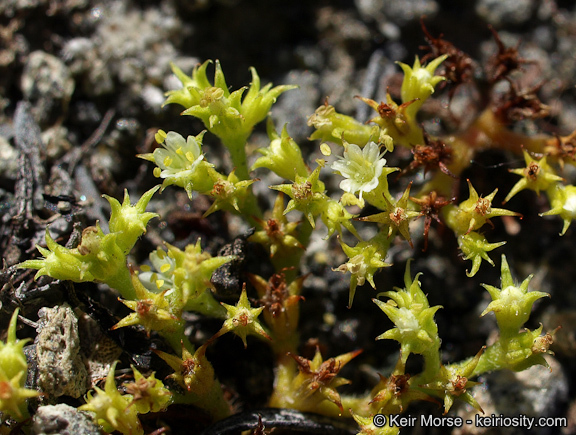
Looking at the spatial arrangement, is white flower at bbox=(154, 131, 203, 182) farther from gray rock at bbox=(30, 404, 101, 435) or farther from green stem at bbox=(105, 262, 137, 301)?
gray rock at bbox=(30, 404, 101, 435)

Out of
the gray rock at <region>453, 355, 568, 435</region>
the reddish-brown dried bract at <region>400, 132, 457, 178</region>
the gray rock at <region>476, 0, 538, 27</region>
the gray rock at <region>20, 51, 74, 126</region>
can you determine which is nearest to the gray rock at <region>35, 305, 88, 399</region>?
the gray rock at <region>20, 51, 74, 126</region>

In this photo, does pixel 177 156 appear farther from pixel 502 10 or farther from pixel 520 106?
pixel 502 10

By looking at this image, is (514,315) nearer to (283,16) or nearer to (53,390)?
(53,390)

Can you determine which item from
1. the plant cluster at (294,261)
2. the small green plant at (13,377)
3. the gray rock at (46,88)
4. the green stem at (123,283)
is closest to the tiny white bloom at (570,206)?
the plant cluster at (294,261)

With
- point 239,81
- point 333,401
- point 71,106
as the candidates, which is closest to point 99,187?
point 71,106

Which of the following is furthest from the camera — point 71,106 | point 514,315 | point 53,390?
point 71,106

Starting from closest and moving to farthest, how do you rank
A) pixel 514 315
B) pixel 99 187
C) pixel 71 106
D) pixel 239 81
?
pixel 514 315 < pixel 99 187 < pixel 71 106 < pixel 239 81
